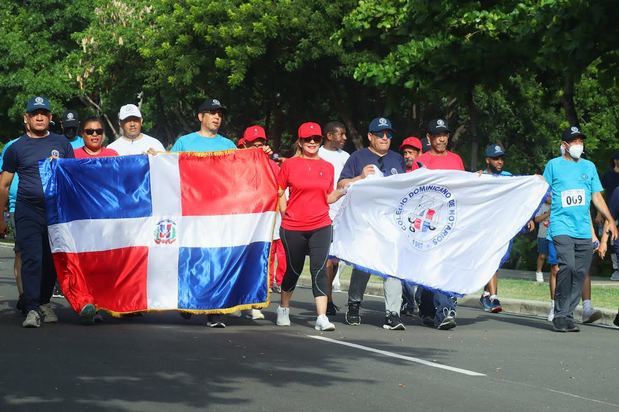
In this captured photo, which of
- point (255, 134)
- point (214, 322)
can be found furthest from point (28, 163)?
point (255, 134)

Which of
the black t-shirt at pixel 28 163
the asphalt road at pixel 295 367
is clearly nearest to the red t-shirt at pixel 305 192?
the asphalt road at pixel 295 367

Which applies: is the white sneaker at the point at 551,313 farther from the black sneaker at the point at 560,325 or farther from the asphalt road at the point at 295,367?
the asphalt road at the point at 295,367

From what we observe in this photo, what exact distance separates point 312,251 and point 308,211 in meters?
0.39

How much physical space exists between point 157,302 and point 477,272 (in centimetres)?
315

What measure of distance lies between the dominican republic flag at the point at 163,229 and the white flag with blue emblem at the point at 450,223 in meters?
1.40

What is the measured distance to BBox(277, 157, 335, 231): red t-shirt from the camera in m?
12.4

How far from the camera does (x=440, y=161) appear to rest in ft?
44.9

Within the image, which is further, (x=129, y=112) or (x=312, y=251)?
(x=129, y=112)

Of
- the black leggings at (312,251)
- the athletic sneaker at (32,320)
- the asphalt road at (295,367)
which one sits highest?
the black leggings at (312,251)

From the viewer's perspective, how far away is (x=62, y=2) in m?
49.1

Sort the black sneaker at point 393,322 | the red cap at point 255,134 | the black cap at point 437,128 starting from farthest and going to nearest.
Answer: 1. the red cap at point 255,134
2. the black cap at point 437,128
3. the black sneaker at point 393,322

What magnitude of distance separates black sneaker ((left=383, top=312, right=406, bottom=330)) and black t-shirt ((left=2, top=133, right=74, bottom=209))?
3.39 metres

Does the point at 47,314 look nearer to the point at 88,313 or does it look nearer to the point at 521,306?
the point at 88,313

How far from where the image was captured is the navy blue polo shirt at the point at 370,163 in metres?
13.3
